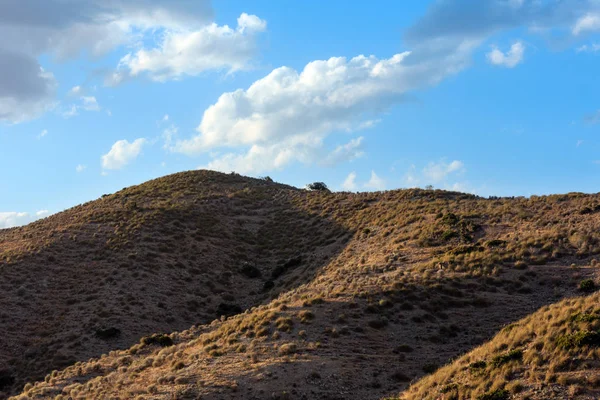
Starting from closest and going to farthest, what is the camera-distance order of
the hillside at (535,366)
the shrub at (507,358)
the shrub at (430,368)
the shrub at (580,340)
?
the hillside at (535,366)
the shrub at (580,340)
the shrub at (507,358)
the shrub at (430,368)

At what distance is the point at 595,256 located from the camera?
3419cm

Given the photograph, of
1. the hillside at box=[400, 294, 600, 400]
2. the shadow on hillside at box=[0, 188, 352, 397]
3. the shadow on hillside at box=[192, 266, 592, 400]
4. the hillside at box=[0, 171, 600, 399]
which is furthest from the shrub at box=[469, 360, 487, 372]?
the shadow on hillside at box=[0, 188, 352, 397]

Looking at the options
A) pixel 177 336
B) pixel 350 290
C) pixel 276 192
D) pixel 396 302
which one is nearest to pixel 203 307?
pixel 177 336

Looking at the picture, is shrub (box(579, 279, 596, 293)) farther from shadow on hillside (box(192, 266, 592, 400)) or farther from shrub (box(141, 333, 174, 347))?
shrub (box(141, 333, 174, 347))

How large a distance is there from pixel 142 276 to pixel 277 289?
11.7m

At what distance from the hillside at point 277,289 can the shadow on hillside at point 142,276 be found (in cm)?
17

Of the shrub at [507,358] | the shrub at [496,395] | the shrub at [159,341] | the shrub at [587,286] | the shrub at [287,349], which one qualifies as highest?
the shrub at [587,286]

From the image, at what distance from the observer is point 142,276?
158ft

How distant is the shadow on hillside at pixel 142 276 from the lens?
38.2 m

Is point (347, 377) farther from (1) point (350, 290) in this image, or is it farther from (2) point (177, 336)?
→ (2) point (177, 336)

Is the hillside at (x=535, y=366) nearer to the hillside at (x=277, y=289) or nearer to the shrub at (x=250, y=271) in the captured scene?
the hillside at (x=277, y=289)

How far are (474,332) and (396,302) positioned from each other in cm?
465

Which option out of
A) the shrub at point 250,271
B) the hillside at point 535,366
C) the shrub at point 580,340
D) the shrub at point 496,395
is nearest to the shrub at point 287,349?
the hillside at point 535,366

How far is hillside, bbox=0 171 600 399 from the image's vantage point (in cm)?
2539
